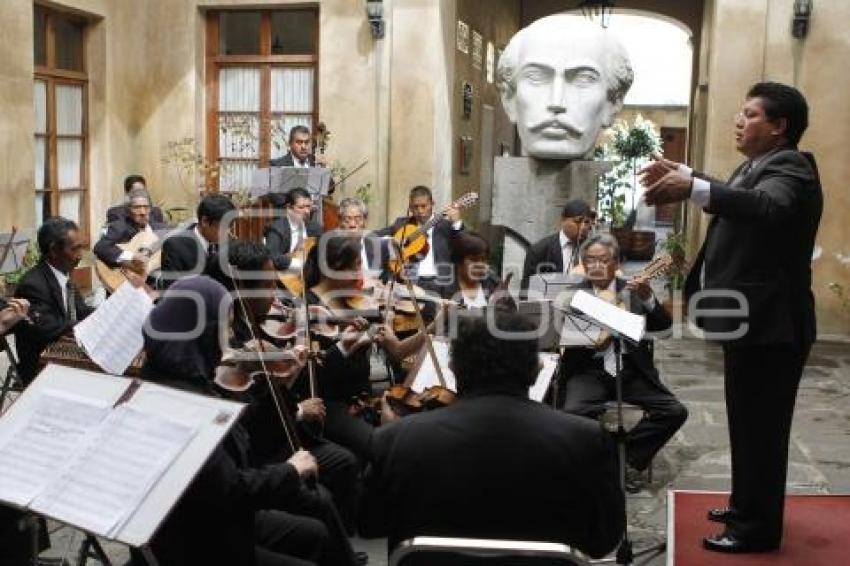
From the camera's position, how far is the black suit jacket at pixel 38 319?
5.06 m

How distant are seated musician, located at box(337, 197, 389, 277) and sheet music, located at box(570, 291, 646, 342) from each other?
241 cm

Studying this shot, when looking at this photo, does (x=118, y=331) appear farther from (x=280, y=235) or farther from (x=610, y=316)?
(x=280, y=235)

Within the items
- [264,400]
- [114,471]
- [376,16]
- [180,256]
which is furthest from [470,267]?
[376,16]

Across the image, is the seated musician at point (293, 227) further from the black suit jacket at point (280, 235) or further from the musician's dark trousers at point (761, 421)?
the musician's dark trousers at point (761, 421)

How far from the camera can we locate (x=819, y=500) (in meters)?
4.72

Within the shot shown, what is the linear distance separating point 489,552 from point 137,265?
5.17 meters

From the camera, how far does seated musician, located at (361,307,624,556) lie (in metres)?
2.58

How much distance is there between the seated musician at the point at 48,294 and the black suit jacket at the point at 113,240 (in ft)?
6.77

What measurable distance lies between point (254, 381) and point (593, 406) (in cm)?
222

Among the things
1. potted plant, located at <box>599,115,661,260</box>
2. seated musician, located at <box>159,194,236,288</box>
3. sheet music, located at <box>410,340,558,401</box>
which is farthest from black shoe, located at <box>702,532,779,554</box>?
potted plant, located at <box>599,115,661,260</box>

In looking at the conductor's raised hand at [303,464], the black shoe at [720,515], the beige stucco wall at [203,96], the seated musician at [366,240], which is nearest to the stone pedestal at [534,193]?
the seated musician at [366,240]

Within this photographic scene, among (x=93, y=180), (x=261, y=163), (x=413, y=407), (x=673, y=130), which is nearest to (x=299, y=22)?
(x=261, y=163)

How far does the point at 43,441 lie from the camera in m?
2.82

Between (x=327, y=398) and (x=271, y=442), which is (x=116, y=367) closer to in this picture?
(x=271, y=442)
